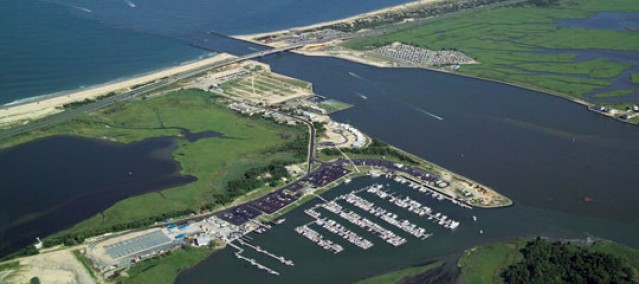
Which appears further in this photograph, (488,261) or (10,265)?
(488,261)

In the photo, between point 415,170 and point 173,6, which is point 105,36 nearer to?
point 173,6

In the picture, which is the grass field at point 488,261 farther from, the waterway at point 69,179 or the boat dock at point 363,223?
the waterway at point 69,179

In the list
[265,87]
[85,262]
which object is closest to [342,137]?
[265,87]

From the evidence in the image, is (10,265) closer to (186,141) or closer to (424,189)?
(186,141)

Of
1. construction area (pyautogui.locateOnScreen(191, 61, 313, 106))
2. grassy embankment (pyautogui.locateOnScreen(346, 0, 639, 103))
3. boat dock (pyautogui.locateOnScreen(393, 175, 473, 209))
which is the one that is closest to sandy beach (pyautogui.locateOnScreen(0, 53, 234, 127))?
construction area (pyautogui.locateOnScreen(191, 61, 313, 106))

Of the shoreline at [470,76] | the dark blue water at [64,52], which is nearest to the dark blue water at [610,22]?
the shoreline at [470,76]

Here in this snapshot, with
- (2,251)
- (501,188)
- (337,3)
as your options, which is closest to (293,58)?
(337,3)
